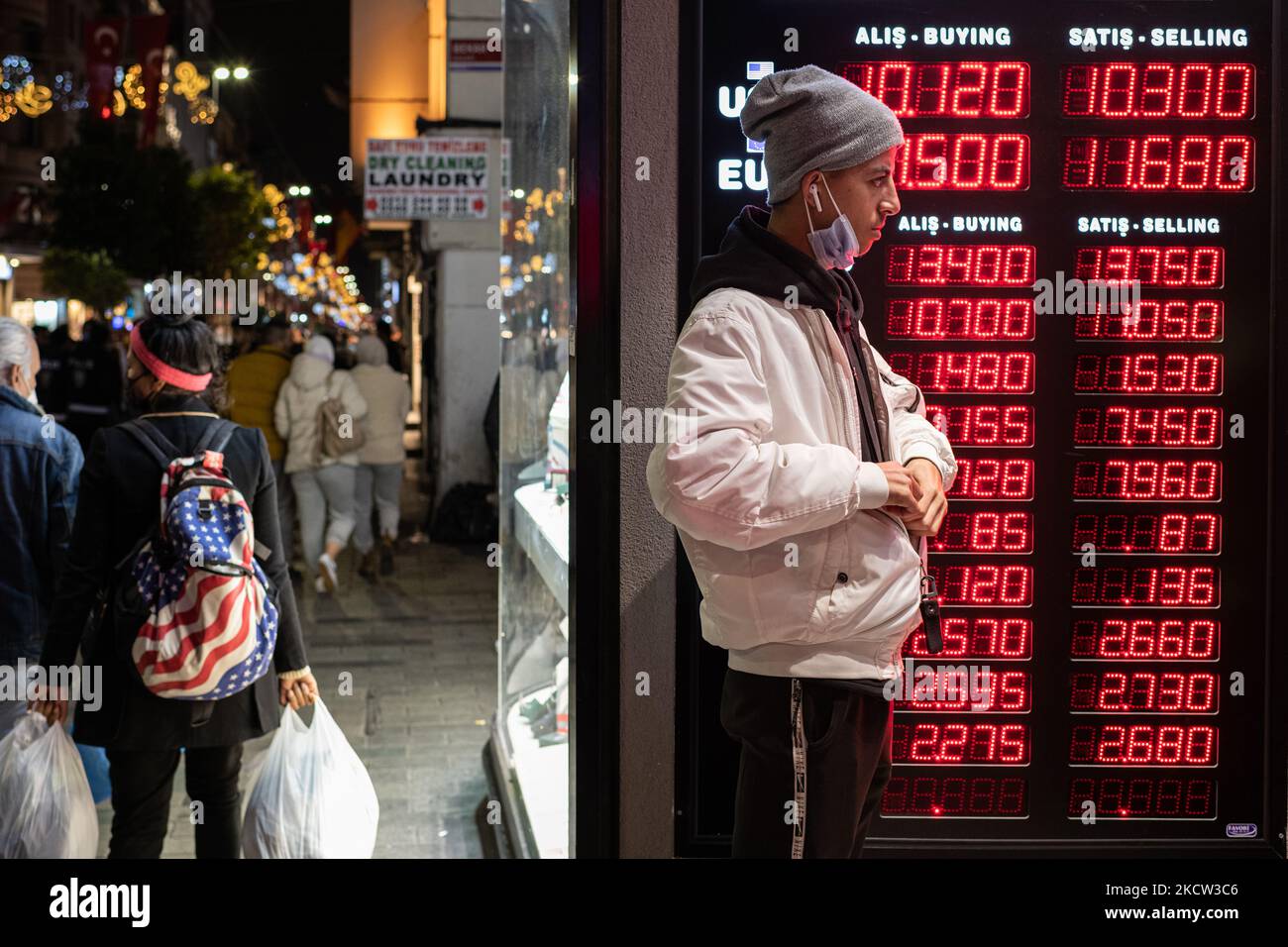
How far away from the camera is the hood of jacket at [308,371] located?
1084 centimetres

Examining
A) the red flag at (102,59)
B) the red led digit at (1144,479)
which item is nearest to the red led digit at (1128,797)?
the red led digit at (1144,479)

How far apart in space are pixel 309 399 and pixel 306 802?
7056mm

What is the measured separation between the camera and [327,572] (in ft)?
38.3

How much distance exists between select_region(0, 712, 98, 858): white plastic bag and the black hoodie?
2540mm

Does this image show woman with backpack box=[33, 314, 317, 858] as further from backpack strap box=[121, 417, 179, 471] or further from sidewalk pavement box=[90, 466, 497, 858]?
sidewalk pavement box=[90, 466, 497, 858]

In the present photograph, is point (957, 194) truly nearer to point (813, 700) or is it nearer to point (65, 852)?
point (813, 700)

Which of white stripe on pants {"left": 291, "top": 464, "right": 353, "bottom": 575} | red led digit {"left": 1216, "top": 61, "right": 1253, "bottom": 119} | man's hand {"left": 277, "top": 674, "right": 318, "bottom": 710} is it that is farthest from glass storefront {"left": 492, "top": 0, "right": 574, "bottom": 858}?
white stripe on pants {"left": 291, "top": 464, "right": 353, "bottom": 575}

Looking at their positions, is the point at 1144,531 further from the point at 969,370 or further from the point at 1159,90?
the point at 1159,90

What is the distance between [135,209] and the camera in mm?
36719

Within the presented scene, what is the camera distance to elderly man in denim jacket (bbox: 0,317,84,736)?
4.64 m

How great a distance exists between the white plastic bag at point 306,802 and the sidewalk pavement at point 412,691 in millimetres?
1215

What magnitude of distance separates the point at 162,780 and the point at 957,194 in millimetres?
2986
